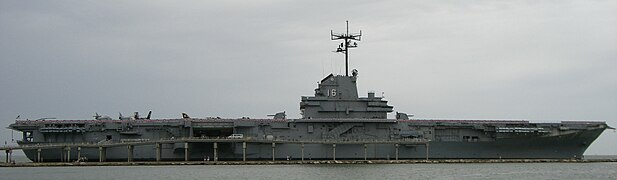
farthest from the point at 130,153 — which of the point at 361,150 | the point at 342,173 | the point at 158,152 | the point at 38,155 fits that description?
the point at 342,173

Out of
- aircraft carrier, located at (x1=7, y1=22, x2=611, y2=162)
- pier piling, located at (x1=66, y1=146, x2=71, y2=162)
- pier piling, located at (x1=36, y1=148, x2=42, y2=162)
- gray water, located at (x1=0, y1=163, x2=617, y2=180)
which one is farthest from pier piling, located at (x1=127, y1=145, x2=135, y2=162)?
gray water, located at (x1=0, y1=163, x2=617, y2=180)

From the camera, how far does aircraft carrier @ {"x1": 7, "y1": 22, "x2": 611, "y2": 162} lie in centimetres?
4931

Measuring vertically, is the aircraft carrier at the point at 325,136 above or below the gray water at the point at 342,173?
above

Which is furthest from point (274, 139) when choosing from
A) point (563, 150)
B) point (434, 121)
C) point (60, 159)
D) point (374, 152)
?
point (563, 150)

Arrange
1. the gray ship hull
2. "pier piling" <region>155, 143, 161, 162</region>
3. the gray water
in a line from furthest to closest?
the gray ship hull
"pier piling" <region>155, 143, 161, 162</region>
the gray water

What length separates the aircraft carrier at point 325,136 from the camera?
162 ft

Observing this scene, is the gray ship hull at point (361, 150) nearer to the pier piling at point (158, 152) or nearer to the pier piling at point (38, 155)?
the pier piling at point (38, 155)

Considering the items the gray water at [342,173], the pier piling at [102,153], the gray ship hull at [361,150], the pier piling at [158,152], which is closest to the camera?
the gray water at [342,173]

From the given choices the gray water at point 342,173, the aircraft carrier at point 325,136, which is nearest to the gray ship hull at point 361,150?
the aircraft carrier at point 325,136

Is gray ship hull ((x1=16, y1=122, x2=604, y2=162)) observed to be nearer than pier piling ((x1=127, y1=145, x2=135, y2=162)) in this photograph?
No

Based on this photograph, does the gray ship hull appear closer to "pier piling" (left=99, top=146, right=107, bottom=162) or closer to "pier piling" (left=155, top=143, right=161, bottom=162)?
"pier piling" (left=99, top=146, right=107, bottom=162)

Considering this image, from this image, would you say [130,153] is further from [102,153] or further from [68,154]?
[68,154]

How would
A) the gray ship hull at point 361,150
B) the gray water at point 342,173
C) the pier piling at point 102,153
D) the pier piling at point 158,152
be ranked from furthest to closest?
the gray ship hull at point 361,150 < the pier piling at point 158,152 < the pier piling at point 102,153 < the gray water at point 342,173

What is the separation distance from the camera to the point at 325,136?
166 feet
